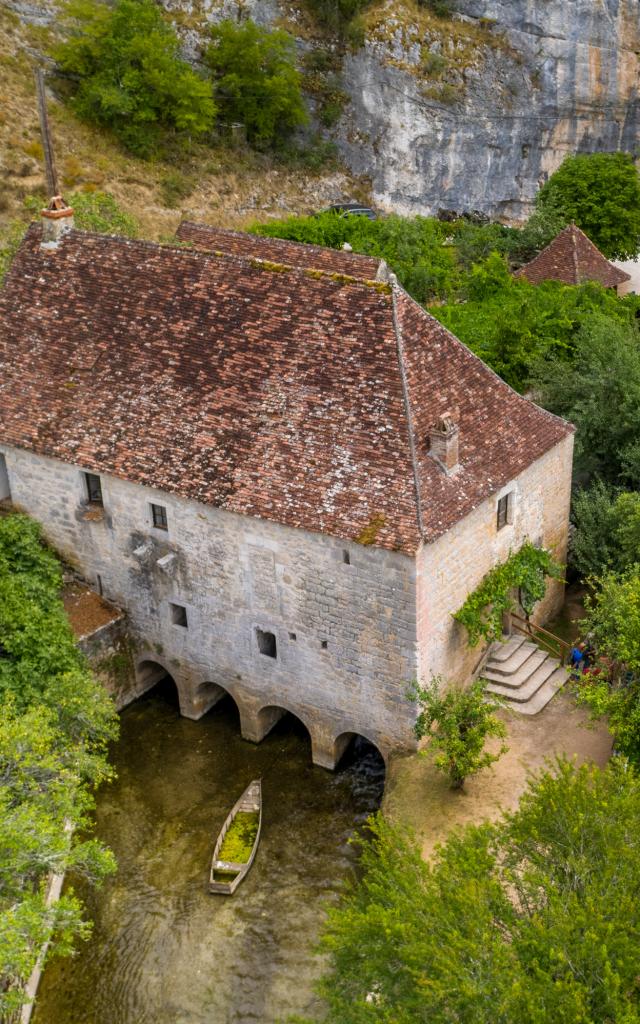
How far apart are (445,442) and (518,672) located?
6.88m

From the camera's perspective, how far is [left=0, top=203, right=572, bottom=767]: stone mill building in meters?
23.8

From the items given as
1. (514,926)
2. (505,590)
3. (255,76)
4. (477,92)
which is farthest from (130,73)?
(514,926)

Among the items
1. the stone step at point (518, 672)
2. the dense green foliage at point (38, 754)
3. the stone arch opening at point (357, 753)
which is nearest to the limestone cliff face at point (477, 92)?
the stone step at point (518, 672)

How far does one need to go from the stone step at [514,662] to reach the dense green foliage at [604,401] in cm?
619

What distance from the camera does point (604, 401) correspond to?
103 feet

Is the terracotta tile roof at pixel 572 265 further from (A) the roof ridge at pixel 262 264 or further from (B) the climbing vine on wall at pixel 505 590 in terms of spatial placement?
(B) the climbing vine on wall at pixel 505 590

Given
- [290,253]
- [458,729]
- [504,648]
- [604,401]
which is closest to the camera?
[458,729]

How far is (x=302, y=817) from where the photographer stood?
25.8m

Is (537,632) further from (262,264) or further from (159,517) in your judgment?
(262,264)

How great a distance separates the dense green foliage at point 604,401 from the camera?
100 ft

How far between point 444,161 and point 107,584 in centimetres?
4732

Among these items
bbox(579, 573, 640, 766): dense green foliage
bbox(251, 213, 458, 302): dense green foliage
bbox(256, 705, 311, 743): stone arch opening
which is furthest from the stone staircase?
bbox(251, 213, 458, 302): dense green foliage

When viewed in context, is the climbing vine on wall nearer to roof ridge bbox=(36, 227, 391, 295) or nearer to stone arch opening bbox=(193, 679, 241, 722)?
stone arch opening bbox=(193, 679, 241, 722)

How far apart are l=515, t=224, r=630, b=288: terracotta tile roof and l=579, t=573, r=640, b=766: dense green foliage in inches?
924
